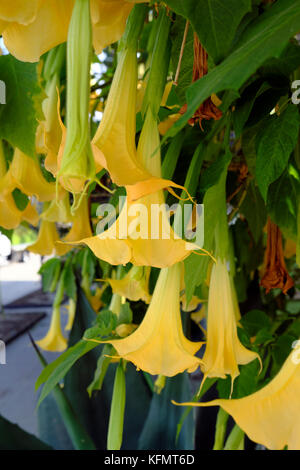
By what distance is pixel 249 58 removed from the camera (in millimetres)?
111

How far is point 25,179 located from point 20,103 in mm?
60

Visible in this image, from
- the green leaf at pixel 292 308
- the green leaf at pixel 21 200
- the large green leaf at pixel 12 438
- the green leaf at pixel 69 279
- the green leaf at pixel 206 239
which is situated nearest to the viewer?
the green leaf at pixel 206 239

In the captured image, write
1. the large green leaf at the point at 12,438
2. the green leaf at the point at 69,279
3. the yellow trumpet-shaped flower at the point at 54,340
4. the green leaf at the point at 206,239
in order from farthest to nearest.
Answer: the yellow trumpet-shaped flower at the point at 54,340 < the green leaf at the point at 69,279 < the large green leaf at the point at 12,438 < the green leaf at the point at 206,239

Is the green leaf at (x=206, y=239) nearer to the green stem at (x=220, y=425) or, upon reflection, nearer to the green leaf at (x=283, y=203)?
the green leaf at (x=283, y=203)

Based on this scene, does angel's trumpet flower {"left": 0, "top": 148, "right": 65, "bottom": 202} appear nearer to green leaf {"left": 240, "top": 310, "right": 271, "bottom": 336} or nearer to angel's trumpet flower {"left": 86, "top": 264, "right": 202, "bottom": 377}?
angel's trumpet flower {"left": 86, "top": 264, "right": 202, "bottom": 377}

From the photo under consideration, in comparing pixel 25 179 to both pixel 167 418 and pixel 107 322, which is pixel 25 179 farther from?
pixel 167 418

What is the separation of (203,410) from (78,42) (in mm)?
573

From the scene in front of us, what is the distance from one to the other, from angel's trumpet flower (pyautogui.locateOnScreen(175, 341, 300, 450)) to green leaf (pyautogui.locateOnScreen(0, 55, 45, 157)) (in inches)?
6.0

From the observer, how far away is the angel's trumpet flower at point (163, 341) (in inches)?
7.3

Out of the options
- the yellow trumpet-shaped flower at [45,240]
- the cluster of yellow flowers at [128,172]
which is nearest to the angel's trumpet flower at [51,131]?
the cluster of yellow flowers at [128,172]

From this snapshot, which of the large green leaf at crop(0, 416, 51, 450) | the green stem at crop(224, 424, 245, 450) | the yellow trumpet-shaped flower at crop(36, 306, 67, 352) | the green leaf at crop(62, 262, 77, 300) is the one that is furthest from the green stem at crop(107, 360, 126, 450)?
the yellow trumpet-shaped flower at crop(36, 306, 67, 352)

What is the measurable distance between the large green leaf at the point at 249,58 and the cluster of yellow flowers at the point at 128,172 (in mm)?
32

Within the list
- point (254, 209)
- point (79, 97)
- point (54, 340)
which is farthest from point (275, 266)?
point (54, 340)

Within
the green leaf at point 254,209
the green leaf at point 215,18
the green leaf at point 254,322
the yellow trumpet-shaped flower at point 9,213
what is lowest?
the green leaf at point 254,322
